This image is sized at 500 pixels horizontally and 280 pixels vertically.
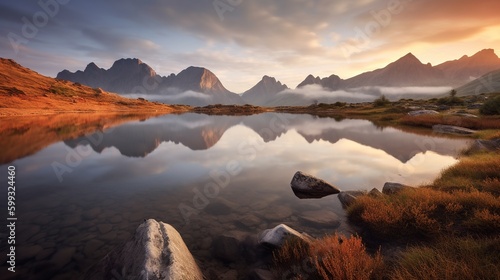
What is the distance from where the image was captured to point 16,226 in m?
8.62

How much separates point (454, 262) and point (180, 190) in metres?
11.2

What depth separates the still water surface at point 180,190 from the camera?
7.90 meters

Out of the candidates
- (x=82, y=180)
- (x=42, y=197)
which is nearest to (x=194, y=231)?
(x=42, y=197)

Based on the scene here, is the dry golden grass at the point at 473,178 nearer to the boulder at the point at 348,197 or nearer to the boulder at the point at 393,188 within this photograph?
the boulder at the point at 393,188

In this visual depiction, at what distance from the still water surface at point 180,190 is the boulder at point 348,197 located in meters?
0.33

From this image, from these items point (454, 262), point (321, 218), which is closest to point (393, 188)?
point (321, 218)

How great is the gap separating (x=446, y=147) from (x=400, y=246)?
20899mm

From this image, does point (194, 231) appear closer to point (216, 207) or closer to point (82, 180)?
point (216, 207)

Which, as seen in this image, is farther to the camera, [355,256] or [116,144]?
[116,144]

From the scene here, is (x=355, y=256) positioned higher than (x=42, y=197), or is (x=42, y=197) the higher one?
(x=355, y=256)

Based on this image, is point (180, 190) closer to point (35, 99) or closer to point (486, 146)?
point (486, 146)

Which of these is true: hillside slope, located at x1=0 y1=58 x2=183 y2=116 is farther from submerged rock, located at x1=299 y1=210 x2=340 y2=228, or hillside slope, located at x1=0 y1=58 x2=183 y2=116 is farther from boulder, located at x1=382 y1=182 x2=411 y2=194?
boulder, located at x1=382 y1=182 x2=411 y2=194

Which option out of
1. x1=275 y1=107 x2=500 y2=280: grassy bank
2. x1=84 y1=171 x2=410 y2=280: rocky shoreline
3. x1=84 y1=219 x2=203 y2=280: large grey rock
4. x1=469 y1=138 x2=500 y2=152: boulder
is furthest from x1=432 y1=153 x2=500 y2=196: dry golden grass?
x1=84 y1=219 x2=203 y2=280: large grey rock

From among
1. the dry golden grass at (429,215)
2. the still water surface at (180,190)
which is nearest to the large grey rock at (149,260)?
the still water surface at (180,190)
